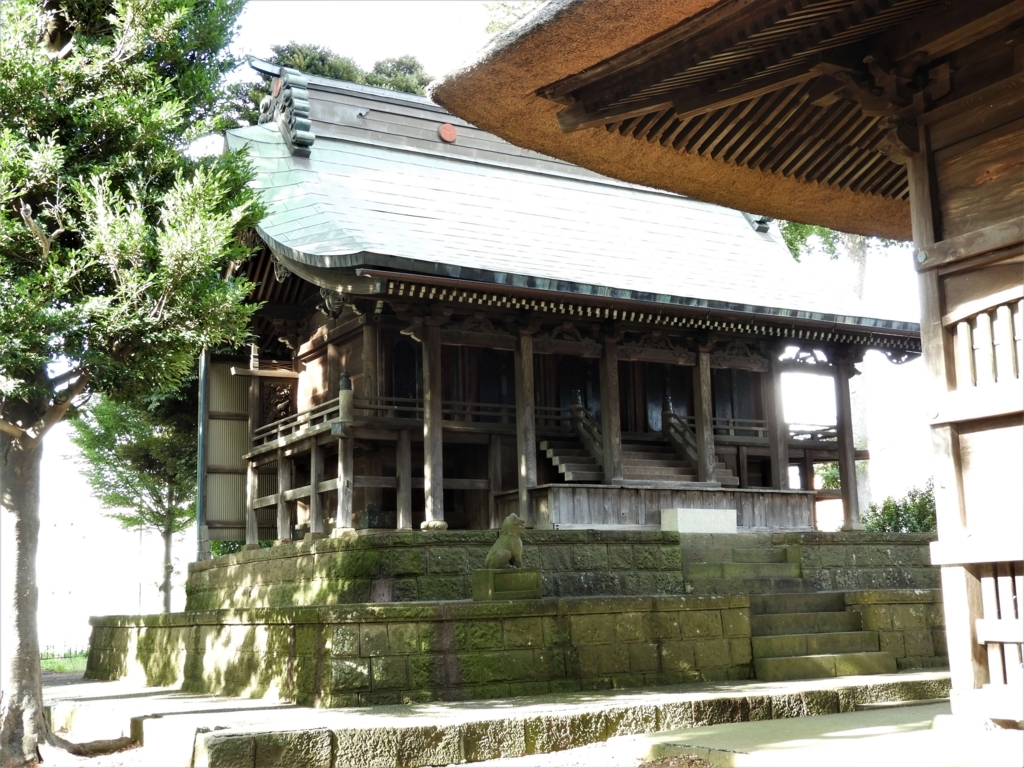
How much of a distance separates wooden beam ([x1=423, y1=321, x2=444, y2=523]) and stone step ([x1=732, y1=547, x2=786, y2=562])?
378 centimetres

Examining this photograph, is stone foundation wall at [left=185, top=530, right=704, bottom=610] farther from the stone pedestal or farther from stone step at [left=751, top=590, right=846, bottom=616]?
the stone pedestal

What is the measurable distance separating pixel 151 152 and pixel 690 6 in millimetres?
6341

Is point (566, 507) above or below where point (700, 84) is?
below

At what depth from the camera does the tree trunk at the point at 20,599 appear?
919 cm

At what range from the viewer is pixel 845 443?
1645cm

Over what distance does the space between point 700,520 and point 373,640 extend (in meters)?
6.67

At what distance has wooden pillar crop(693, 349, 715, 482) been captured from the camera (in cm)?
1509

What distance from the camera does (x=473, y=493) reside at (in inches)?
594

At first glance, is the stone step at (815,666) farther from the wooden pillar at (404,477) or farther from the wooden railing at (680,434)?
the wooden railing at (680,434)

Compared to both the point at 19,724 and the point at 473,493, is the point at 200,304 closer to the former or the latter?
the point at 19,724

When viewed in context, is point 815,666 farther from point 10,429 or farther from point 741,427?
point 10,429

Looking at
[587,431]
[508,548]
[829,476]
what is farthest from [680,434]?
[829,476]

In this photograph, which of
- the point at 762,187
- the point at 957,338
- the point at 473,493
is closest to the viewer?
the point at 957,338

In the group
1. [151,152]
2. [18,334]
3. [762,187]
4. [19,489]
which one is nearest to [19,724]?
[19,489]
